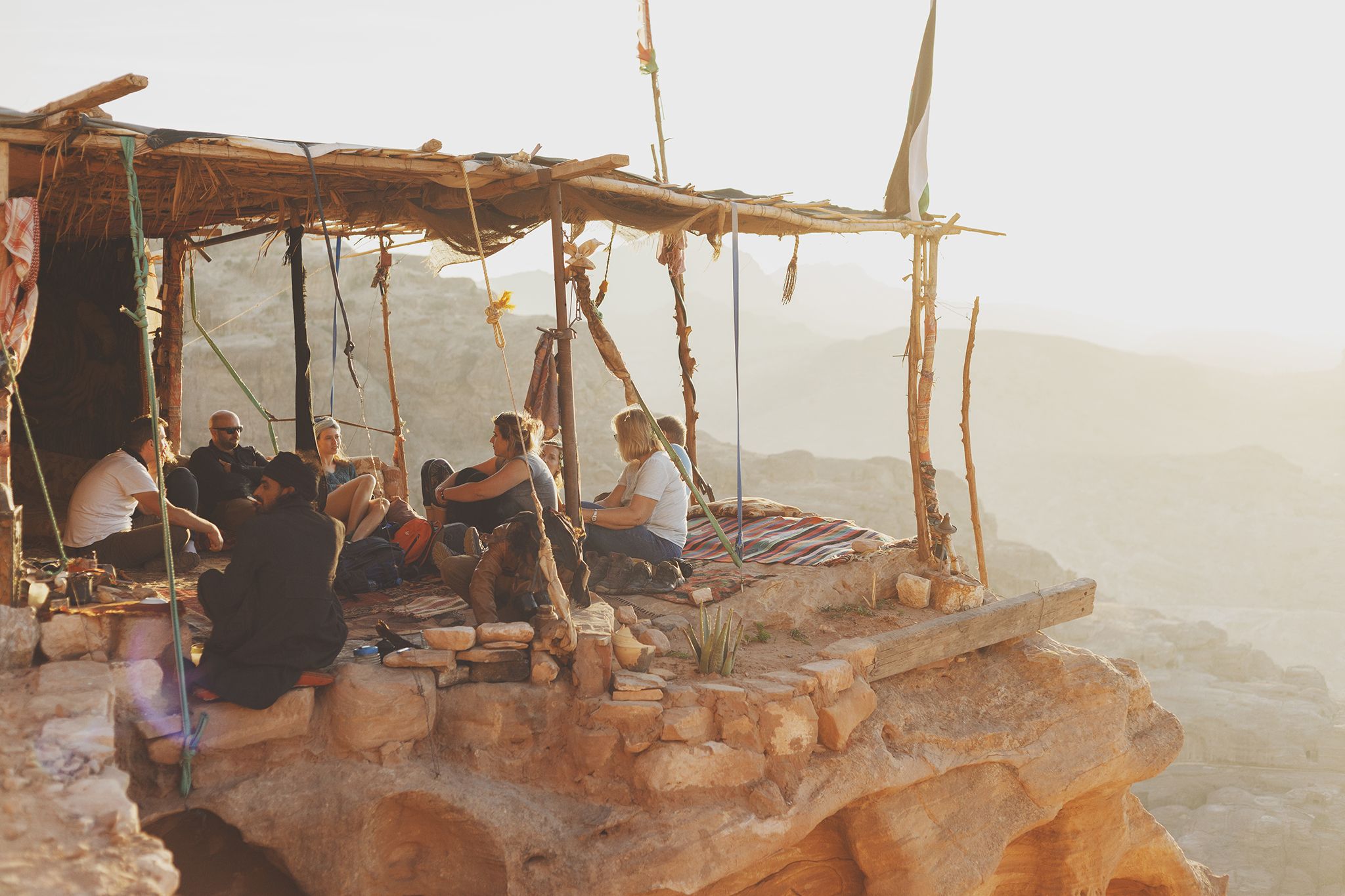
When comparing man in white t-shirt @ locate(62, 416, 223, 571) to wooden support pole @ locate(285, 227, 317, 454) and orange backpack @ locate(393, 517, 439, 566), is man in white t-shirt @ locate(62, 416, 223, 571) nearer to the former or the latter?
orange backpack @ locate(393, 517, 439, 566)

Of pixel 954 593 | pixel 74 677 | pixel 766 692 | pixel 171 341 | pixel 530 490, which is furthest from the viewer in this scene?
pixel 171 341

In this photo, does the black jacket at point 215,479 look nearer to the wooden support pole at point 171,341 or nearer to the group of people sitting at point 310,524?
the group of people sitting at point 310,524

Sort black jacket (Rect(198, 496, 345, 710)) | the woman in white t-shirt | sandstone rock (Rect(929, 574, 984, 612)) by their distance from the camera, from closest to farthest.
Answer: black jacket (Rect(198, 496, 345, 710)) < the woman in white t-shirt < sandstone rock (Rect(929, 574, 984, 612))

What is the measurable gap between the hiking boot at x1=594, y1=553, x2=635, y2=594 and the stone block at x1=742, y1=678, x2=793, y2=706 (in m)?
1.48

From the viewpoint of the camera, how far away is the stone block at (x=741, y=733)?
6090 mm

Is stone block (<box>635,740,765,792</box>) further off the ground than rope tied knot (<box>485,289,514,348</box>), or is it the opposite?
rope tied knot (<box>485,289,514,348</box>)

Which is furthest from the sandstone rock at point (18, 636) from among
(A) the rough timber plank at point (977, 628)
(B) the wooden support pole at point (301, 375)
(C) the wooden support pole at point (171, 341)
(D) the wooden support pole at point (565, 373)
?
(C) the wooden support pole at point (171, 341)

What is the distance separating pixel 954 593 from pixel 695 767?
9.83 feet

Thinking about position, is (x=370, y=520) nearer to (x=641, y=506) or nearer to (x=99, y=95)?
(x=641, y=506)

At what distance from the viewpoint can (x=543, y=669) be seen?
237 inches

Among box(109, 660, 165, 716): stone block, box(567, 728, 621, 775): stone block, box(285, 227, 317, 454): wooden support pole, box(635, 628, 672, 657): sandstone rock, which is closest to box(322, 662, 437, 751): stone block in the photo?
box(109, 660, 165, 716): stone block

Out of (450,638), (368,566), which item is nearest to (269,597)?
(450,638)

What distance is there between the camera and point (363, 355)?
30766 millimetres

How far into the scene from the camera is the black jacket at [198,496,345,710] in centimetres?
522
